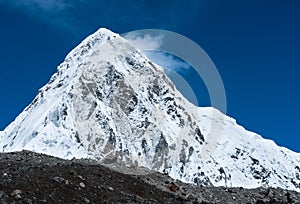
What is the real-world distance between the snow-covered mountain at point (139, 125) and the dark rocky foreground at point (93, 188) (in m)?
93.3

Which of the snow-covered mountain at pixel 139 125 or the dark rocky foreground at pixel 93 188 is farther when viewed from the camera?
the snow-covered mountain at pixel 139 125

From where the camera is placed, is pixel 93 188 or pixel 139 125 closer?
pixel 93 188

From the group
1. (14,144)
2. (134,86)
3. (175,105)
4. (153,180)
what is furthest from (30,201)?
(134,86)

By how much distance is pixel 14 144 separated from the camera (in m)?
126

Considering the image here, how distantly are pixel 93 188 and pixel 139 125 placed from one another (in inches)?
5260

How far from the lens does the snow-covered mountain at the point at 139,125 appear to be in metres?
134

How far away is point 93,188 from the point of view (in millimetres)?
22562

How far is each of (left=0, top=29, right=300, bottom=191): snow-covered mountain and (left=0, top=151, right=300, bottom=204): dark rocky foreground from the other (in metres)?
93.3

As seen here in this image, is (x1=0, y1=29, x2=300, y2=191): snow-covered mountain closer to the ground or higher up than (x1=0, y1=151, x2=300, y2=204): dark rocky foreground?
higher up

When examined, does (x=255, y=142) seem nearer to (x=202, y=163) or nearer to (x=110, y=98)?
(x=202, y=163)

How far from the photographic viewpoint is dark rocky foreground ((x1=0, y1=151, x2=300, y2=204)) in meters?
21.1

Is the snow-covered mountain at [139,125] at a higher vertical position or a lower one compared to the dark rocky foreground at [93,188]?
higher

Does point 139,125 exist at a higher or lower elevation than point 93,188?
higher

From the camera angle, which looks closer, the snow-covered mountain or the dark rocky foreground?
the dark rocky foreground
